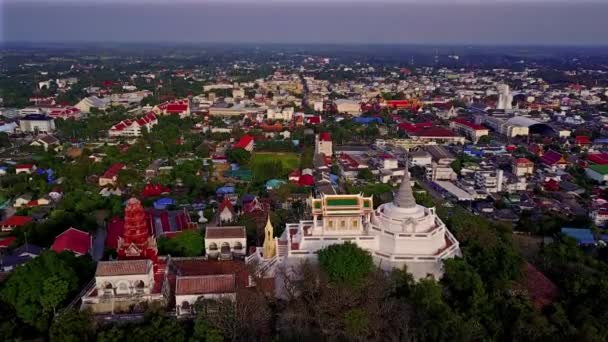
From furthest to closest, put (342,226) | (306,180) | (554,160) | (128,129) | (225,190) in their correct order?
(128,129)
(554,160)
(306,180)
(225,190)
(342,226)

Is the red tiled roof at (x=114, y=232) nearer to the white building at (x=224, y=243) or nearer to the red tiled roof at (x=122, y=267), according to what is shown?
the white building at (x=224, y=243)

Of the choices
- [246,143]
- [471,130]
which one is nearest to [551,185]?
[471,130]

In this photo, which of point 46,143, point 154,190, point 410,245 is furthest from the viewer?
point 46,143

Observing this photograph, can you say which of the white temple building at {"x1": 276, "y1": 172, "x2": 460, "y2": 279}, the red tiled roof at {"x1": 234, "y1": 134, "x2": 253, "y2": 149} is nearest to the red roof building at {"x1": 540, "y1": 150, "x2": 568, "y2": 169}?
the red tiled roof at {"x1": 234, "y1": 134, "x2": 253, "y2": 149}

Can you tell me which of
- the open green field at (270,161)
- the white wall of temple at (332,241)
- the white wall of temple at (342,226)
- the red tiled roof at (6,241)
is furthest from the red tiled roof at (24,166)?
the white wall of temple at (342,226)

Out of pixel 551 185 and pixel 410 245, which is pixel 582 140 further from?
pixel 410 245

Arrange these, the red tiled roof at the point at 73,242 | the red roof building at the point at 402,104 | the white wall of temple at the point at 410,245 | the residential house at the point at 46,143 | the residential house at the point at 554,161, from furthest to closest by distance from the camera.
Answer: the red roof building at the point at 402,104 < the residential house at the point at 46,143 < the residential house at the point at 554,161 < the red tiled roof at the point at 73,242 < the white wall of temple at the point at 410,245
